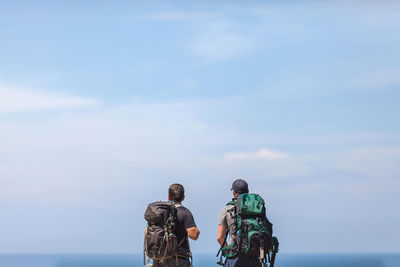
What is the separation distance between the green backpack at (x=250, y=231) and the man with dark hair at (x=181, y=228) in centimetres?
79

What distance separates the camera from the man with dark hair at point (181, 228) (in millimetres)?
12719

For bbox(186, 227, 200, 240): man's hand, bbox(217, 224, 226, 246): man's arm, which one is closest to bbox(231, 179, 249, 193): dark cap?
bbox(217, 224, 226, 246): man's arm

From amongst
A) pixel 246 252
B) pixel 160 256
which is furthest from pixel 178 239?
pixel 246 252

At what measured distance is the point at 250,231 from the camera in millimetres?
12852

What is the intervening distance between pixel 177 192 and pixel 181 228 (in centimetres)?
68

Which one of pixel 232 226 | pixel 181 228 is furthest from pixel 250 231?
pixel 181 228

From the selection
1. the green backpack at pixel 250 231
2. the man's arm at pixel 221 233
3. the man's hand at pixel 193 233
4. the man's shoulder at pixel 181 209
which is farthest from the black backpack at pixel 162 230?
the green backpack at pixel 250 231

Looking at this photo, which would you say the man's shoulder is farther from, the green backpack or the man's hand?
the green backpack

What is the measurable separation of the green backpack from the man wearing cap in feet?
0.26

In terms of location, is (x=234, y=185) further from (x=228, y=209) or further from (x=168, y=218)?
(x=168, y=218)

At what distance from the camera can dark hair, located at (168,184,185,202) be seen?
12.8 meters

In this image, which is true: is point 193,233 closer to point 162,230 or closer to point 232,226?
point 162,230

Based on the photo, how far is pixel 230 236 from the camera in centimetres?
1309

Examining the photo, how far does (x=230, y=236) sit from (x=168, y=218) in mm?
1289
